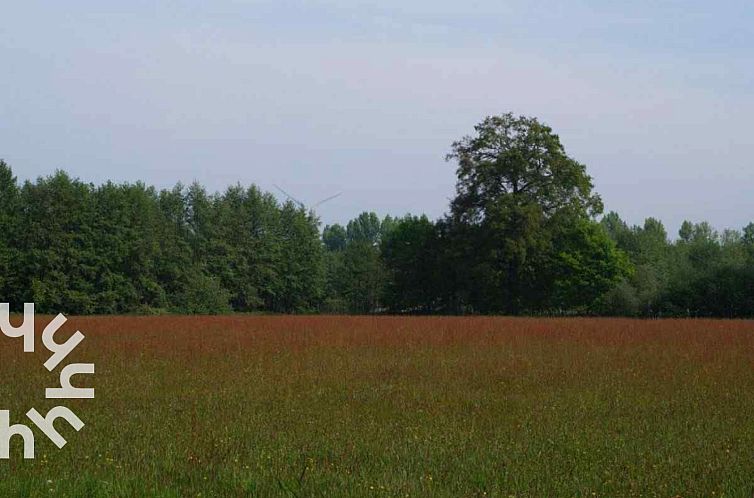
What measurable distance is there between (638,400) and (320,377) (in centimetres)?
533

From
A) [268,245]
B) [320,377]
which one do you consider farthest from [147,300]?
[320,377]

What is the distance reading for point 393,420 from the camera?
408 inches

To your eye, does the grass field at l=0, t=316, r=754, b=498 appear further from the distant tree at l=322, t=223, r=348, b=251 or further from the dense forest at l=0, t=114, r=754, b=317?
the distant tree at l=322, t=223, r=348, b=251

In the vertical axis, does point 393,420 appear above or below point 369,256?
below

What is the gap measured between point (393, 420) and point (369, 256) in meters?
62.6

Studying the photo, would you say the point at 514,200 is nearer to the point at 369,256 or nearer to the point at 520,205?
the point at 520,205

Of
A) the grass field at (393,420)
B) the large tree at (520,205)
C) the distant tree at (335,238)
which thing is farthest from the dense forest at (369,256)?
the distant tree at (335,238)

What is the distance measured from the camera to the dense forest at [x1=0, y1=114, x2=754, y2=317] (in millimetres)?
47750

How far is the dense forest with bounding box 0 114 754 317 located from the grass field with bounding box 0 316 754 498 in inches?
1081

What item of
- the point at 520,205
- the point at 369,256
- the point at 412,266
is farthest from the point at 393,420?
the point at 369,256

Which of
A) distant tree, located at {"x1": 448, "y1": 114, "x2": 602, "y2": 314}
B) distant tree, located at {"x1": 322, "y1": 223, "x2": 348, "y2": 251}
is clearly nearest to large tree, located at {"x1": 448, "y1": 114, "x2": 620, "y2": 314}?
distant tree, located at {"x1": 448, "y1": 114, "x2": 602, "y2": 314}

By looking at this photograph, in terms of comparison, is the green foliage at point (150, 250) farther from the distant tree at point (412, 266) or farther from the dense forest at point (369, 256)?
the distant tree at point (412, 266)

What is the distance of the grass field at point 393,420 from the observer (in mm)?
7320

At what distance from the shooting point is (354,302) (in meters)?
73.2
